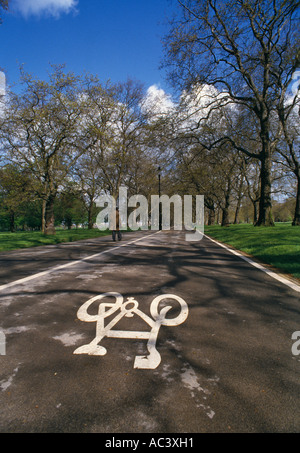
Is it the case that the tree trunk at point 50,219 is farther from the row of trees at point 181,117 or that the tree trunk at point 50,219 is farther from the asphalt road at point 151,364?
the asphalt road at point 151,364

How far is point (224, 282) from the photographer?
16.6ft

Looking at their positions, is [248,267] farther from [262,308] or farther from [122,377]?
[122,377]

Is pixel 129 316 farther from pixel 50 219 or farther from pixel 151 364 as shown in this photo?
pixel 50 219

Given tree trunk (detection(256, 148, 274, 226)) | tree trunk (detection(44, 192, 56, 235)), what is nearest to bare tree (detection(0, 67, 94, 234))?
tree trunk (detection(44, 192, 56, 235))

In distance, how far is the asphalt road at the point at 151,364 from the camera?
1604 millimetres

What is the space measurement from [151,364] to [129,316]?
1.09m

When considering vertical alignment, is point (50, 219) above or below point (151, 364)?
above

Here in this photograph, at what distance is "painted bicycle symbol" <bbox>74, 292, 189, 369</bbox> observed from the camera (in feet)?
7.80

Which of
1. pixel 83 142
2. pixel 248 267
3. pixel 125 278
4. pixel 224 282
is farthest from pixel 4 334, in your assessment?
pixel 83 142

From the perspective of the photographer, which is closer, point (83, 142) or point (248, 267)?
point (248, 267)

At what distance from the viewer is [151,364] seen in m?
2.21

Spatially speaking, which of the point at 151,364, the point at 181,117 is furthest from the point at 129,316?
the point at 181,117

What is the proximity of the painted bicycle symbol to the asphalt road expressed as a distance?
24 mm
